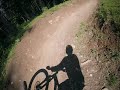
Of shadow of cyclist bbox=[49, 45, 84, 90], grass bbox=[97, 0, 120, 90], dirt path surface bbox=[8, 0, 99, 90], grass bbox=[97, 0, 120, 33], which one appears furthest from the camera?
grass bbox=[97, 0, 120, 33]

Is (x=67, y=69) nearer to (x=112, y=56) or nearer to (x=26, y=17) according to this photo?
(x=112, y=56)

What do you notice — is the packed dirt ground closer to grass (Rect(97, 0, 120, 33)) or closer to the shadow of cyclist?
the shadow of cyclist

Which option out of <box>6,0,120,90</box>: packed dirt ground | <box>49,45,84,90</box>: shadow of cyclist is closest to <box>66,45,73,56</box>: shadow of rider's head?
<box>49,45,84,90</box>: shadow of cyclist

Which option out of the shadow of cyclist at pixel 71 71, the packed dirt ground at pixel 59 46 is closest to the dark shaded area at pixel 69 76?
the shadow of cyclist at pixel 71 71

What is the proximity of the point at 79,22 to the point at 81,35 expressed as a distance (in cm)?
136

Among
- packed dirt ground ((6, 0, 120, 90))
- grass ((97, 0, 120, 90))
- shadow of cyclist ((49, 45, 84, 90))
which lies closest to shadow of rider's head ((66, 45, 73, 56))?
shadow of cyclist ((49, 45, 84, 90))

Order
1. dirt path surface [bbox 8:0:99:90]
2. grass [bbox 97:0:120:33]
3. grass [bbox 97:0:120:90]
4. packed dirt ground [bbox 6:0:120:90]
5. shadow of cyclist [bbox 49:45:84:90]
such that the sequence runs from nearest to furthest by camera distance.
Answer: grass [bbox 97:0:120:90]
shadow of cyclist [bbox 49:45:84:90]
packed dirt ground [bbox 6:0:120:90]
dirt path surface [bbox 8:0:99:90]
grass [bbox 97:0:120:33]

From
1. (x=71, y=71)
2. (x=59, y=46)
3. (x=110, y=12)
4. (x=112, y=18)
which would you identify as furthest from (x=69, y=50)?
(x=110, y=12)

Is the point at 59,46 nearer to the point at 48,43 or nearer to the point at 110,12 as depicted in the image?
the point at 48,43

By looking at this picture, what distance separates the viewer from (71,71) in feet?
32.2

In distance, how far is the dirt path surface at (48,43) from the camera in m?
11.0

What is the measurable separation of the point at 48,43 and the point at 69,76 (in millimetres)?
3067

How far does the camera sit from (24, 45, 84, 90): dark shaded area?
9305mm

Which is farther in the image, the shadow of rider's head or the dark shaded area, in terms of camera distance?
the shadow of rider's head
